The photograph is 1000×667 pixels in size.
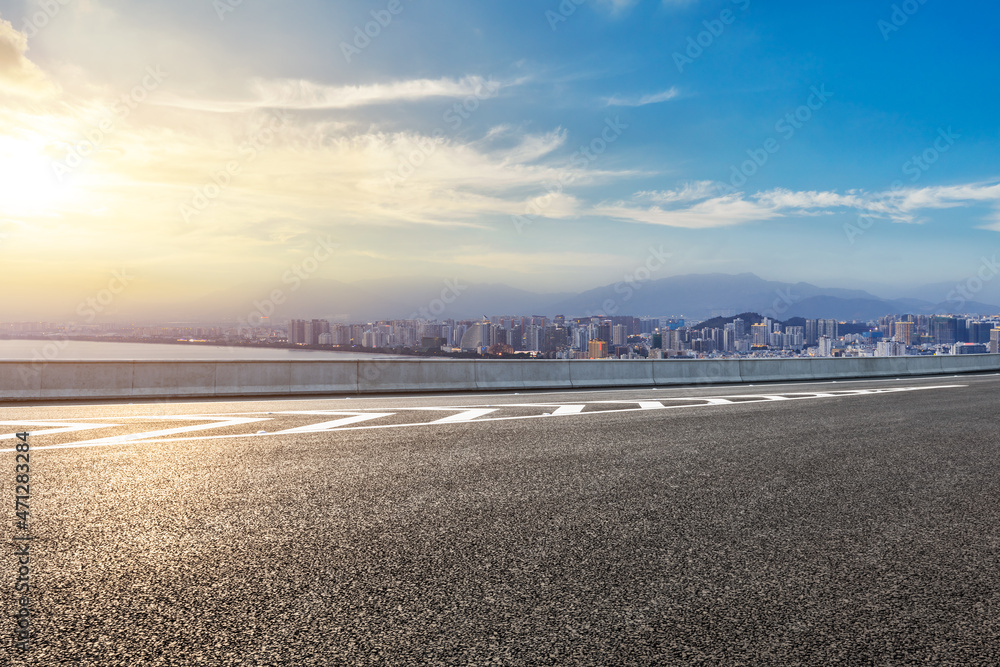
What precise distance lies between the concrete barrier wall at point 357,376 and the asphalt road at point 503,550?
686 cm

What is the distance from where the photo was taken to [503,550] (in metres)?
4.56

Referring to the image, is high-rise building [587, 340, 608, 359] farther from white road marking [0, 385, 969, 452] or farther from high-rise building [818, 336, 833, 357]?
high-rise building [818, 336, 833, 357]

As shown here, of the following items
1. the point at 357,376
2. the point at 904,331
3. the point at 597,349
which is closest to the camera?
the point at 357,376

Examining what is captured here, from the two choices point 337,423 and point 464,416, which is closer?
point 337,423

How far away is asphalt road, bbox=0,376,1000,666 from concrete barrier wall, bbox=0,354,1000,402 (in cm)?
686

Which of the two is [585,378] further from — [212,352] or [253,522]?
[253,522]

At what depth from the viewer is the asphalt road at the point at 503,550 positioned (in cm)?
321

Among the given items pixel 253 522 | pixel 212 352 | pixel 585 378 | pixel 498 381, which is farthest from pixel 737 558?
pixel 212 352

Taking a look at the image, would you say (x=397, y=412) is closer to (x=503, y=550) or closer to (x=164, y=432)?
(x=164, y=432)

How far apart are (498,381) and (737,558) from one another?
15919 mm

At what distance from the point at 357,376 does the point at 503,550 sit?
14.5 metres

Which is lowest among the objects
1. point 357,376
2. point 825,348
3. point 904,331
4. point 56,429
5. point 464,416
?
point 464,416

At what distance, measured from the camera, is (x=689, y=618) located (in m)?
3.49

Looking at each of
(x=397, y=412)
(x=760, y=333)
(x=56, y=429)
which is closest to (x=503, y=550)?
(x=56, y=429)
